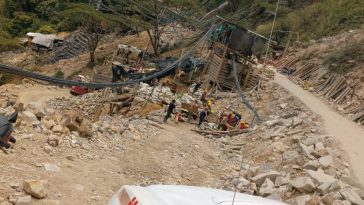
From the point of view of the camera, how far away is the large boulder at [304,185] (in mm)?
8617

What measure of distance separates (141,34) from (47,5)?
1374 centimetres

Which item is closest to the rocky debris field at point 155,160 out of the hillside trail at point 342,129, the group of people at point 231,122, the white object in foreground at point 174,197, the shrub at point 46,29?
the hillside trail at point 342,129

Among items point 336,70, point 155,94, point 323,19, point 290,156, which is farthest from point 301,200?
point 323,19

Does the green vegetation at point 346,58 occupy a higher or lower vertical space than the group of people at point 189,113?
higher

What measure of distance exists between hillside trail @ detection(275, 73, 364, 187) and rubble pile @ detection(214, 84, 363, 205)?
27cm

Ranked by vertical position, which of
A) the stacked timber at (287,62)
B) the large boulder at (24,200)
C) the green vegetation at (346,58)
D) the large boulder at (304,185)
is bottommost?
the large boulder at (24,200)

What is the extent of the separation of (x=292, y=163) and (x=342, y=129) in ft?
14.6

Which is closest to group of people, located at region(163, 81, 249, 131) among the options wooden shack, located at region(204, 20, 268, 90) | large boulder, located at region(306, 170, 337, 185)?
wooden shack, located at region(204, 20, 268, 90)

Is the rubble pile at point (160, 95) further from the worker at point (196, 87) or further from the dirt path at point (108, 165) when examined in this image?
the dirt path at point (108, 165)

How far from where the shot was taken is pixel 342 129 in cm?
1465

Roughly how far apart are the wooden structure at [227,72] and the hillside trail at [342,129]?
54.4 inches


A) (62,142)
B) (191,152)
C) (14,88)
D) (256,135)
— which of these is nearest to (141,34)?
(14,88)

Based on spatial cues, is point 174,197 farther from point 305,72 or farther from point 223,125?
point 305,72

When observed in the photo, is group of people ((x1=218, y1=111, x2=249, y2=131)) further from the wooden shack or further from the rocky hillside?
the wooden shack
